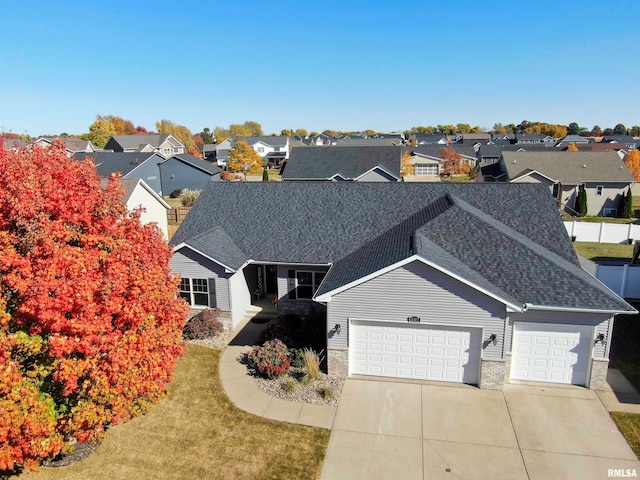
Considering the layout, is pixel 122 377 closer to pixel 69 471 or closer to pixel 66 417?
pixel 66 417

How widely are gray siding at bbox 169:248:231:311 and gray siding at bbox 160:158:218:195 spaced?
1420 inches

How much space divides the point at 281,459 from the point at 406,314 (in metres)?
6.26

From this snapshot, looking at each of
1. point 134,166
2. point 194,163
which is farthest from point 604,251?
point 134,166

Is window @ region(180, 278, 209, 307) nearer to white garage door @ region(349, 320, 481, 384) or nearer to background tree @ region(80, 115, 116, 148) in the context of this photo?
white garage door @ region(349, 320, 481, 384)

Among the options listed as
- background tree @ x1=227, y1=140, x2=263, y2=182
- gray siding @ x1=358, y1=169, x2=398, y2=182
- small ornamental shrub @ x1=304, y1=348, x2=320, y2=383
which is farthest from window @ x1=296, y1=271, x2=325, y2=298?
background tree @ x1=227, y1=140, x2=263, y2=182

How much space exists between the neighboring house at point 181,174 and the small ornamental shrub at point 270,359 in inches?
1598

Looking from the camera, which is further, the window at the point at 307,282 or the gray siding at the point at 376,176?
the gray siding at the point at 376,176

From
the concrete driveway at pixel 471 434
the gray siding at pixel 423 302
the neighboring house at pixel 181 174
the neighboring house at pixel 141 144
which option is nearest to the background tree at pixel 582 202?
the concrete driveway at pixel 471 434

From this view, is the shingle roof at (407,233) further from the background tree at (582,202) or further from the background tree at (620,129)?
the background tree at (620,129)

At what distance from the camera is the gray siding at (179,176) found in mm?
54344

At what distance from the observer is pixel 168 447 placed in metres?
13.2

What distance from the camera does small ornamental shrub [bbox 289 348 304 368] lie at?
16931mm

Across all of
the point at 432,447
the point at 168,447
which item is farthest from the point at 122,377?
the point at 432,447

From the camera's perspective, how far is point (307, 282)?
21.1 m
